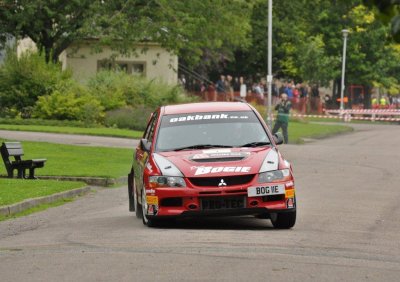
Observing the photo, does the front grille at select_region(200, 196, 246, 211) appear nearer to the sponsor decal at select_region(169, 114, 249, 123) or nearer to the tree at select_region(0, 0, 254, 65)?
the sponsor decal at select_region(169, 114, 249, 123)

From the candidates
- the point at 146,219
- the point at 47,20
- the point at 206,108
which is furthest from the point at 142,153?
the point at 47,20

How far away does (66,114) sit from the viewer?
4541 cm

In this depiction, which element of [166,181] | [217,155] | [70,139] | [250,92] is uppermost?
[217,155]

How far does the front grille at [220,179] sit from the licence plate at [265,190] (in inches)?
4.7

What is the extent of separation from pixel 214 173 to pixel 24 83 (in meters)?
33.4

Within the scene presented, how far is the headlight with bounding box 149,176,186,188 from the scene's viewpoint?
1368 cm

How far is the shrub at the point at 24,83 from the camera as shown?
4612cm

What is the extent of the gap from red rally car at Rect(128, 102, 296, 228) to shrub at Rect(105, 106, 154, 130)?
93.4ft

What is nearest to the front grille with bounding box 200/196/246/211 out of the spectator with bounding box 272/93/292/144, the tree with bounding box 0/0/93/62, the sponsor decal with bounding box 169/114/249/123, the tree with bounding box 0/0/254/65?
the sponsor decal with bounding box 169/114/249/123

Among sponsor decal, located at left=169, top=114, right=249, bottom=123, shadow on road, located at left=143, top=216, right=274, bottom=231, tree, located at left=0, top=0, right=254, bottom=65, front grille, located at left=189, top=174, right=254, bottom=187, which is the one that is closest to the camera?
front grille, located at left=189, top=174, right=254, bottom=187

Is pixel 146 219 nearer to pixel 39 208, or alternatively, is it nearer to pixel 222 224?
pixel 222 224

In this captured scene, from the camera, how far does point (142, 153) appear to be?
50.1 ft

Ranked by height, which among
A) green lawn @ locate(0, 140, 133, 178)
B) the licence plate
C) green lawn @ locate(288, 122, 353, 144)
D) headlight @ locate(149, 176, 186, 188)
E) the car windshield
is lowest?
green lawn @ locate(288, 122, 353, 144)

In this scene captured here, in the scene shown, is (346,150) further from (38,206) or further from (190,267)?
(190,267)
